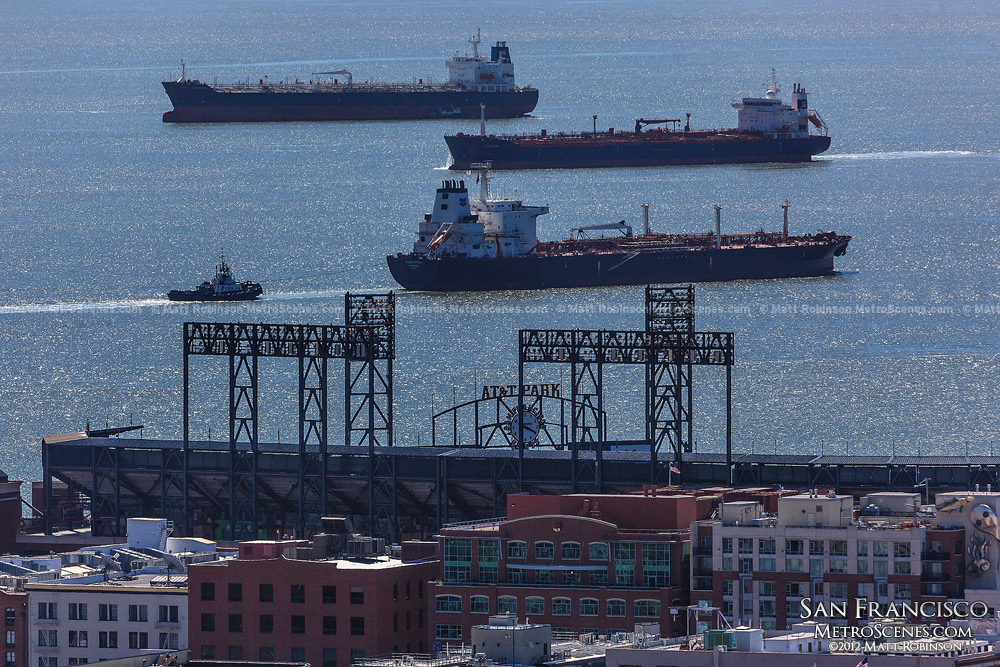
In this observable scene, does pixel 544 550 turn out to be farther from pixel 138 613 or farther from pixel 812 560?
pixel 138 613

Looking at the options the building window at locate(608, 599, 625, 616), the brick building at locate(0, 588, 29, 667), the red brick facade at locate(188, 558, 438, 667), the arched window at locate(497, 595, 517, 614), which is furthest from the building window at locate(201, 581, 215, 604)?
the building window at locate(608, 599, 625, 616)

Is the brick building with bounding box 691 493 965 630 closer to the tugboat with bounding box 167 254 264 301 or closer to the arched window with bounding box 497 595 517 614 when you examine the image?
the arched window with bounding box 497 595 517 614

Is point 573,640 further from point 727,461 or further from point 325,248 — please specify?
point 325,248

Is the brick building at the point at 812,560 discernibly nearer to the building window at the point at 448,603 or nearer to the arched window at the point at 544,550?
the arched window at the point at 544,550

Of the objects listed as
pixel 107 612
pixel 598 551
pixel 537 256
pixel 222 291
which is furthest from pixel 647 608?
pixel 537 256

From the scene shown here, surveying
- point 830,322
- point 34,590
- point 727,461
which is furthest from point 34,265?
point 34,590

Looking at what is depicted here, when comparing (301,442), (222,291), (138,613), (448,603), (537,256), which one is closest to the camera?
(448,603)
